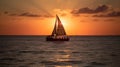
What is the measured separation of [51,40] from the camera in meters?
156

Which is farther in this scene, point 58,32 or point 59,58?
point 58,32

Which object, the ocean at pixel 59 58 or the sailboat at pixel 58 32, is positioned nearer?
the ocean at pixel 59 58

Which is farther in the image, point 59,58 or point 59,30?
point 59,30

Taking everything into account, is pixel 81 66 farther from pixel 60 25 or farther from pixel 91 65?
pixel 60 25

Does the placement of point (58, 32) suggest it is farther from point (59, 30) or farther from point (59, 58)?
point (59, 58)

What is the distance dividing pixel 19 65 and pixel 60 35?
9814 centimetres

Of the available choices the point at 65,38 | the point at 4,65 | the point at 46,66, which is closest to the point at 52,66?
the point at 46,66

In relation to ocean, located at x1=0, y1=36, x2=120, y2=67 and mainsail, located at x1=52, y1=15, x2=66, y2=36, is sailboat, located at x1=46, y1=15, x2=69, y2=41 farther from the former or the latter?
ocean, located at x1=0, y1=36, x2=120, y2=67

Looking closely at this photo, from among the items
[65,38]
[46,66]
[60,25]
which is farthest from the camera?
[65,38]

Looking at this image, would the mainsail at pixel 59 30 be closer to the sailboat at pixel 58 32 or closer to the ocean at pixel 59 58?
the sailboat at pixel 58 32

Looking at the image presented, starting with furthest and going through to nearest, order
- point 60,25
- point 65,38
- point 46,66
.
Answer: point 65,38 → point 60,25 → point 46,66

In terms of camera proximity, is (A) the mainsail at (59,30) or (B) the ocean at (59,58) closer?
(B) the ocean at (59,58)

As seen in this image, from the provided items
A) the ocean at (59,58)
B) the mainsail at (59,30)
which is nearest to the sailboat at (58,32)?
the mainsail at (59,30)

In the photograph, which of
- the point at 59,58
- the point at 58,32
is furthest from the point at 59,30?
the point at 59,58
